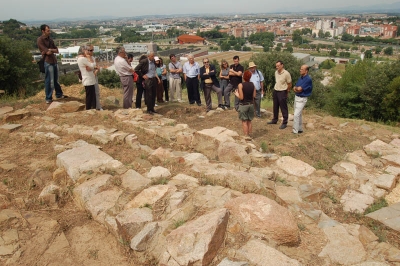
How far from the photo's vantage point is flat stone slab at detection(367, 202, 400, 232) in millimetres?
4090

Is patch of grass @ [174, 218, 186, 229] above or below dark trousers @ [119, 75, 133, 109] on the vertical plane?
below

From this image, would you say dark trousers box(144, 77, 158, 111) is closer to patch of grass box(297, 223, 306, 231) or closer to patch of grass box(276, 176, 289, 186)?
patch of grass box(276, 176, 289, 186)

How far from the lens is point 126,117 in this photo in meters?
7.98

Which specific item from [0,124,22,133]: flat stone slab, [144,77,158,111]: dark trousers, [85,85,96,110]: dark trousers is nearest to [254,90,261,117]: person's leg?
[144,77,158,111]: dark trousers

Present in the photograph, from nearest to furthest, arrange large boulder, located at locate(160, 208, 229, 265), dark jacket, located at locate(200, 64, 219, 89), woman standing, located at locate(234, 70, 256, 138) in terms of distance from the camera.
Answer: large boulder, located at locate(160, 208, 229, 265), woman standing, located at locate(234, 70, 256, 138), dark jacket, located at locate(200, 64, 219, 89)

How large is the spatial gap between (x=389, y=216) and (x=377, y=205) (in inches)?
21.0

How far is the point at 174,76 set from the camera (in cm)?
1086

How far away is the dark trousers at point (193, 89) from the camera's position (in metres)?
10.4

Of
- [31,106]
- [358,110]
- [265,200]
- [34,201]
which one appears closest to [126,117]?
[31,106]

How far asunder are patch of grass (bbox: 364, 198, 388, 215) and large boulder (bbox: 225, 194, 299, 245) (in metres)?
1.85

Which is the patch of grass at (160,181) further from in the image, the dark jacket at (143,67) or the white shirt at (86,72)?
A: the dark jacket at (143,67)

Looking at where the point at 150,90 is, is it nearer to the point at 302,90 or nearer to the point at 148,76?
the point at 148,76

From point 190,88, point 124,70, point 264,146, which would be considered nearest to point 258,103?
point 190,88

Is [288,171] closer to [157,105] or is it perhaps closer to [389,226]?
[389,226]
